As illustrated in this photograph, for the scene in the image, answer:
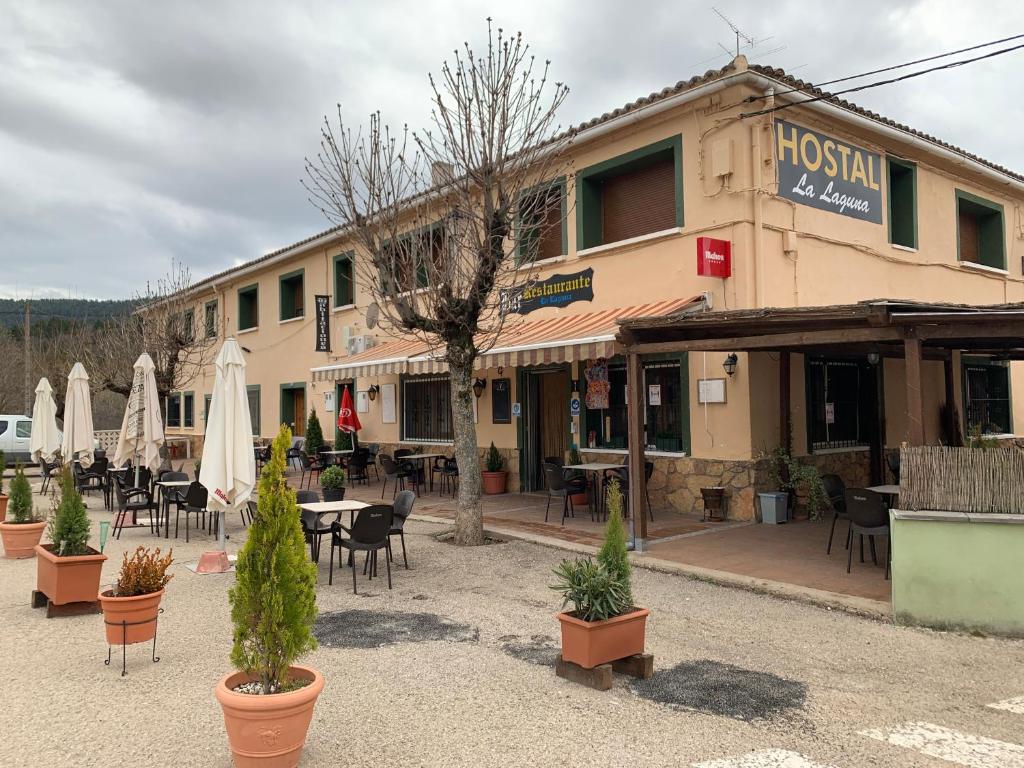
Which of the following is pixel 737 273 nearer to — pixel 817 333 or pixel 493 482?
pixel 817 333

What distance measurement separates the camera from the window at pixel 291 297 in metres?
22.1

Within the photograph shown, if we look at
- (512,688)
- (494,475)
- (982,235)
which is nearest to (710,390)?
(494,475)

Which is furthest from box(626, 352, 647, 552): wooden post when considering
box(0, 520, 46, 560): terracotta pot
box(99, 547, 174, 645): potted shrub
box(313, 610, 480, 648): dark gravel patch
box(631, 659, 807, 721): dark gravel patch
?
box(0, 520, 46, 560): terracotta pot

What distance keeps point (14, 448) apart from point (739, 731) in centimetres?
2512

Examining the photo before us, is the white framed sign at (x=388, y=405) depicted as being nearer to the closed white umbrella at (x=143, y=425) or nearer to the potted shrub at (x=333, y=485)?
the closed white umbrella at (x=143, y=425)

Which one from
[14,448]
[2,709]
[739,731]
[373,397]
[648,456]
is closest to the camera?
[739,731]

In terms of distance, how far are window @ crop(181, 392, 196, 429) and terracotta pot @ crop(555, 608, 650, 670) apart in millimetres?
25399

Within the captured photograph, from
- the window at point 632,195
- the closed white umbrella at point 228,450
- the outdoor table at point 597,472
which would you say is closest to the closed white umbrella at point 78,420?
the closed white umbrella at point 228,450

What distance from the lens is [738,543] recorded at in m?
9.38

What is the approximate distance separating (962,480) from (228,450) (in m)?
6.99

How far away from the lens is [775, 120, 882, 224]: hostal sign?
37.2 ft

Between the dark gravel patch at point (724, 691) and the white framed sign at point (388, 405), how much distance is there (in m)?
13.4

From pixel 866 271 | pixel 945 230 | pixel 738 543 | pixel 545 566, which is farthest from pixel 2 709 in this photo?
pixel 945 230

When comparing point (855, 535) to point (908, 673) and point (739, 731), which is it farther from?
point (739, 731)
